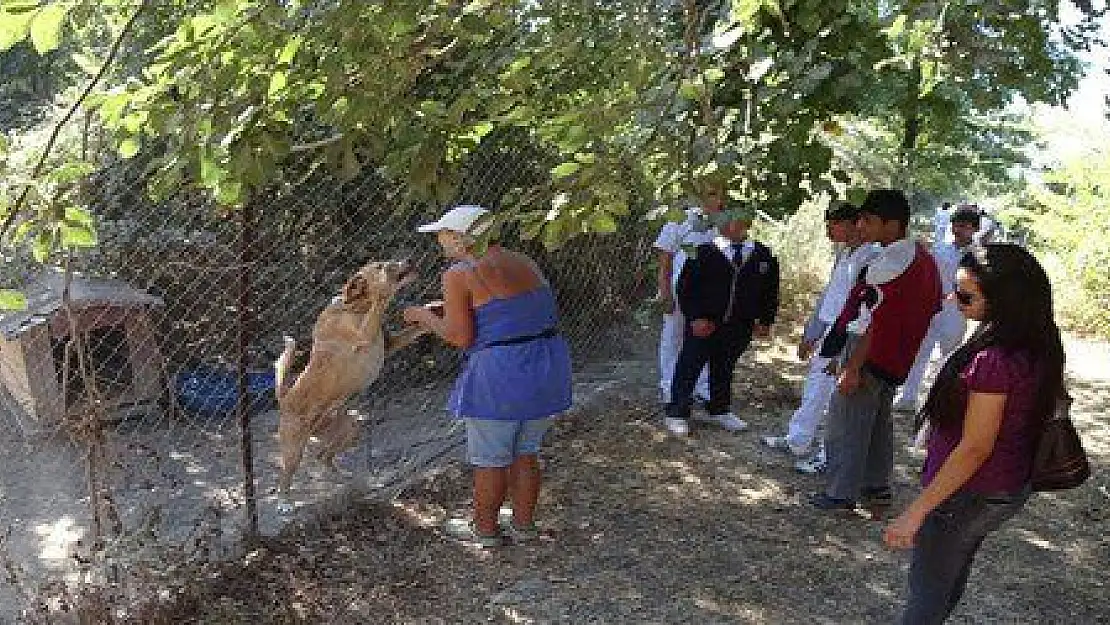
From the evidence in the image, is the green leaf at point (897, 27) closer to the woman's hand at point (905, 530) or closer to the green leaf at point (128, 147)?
the woman's hand at point (905, 530)

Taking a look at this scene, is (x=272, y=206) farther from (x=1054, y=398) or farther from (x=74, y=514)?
(x=1054, y=398)

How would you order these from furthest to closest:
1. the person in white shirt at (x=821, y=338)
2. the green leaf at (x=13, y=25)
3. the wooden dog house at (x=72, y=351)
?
1. the person in white shirt at (x=821, y=338)
2. the wooden dog house at (x=72, y=351)
3. the green leaf at (x=13, y=25)

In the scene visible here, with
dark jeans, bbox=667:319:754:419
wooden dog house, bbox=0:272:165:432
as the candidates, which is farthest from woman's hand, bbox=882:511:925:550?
wooden dog house, bbox=0:272:165:432

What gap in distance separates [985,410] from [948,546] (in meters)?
0.52

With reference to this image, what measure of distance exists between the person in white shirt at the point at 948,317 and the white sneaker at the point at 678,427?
5.03 feet

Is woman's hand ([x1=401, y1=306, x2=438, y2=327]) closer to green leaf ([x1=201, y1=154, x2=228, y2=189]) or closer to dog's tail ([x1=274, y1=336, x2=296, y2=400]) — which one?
dog's tail ([x1=274, y1=336, x2=296, y2=400])

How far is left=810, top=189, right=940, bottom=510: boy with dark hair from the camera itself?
4.25m

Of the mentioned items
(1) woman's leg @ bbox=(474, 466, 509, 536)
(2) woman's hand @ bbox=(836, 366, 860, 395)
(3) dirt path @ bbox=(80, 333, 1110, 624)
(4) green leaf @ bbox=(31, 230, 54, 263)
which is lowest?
(3) dirt path @ bbox=(80, 333, 1110, 624)

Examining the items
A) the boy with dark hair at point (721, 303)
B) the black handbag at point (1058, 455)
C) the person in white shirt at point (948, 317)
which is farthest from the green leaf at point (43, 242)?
the person in white shirt at point (948, 317)

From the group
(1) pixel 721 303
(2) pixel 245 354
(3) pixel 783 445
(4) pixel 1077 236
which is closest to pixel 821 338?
(1) pixel 721 303

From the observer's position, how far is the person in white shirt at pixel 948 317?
6.23 meters

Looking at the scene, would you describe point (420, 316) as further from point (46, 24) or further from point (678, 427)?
point (678, 427)

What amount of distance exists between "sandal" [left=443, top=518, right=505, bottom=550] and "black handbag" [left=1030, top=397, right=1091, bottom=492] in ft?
7.60

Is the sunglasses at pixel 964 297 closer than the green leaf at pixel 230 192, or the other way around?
the green leaf at pixel 230 192
